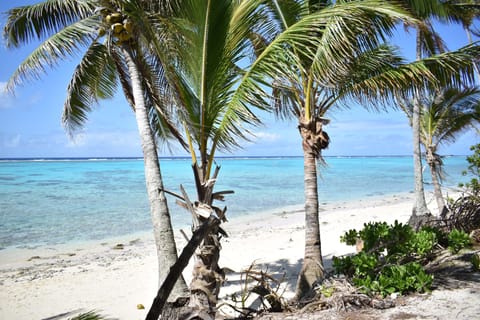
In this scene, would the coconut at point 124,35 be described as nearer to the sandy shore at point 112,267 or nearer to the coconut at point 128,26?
the coconut at point 128,26

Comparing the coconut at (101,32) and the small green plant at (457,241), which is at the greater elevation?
the coconut at (101,32)

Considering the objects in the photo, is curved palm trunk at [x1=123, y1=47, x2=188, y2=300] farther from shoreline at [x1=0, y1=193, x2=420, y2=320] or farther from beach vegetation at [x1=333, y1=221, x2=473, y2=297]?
beach vegetation at [x1=333, y1=221, x2=473, y2=297]

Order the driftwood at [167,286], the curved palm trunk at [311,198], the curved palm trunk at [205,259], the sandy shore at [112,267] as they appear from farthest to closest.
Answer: the sandy shore at [112,267] → the curved palm trunk at [311,198] → the curved palm trunk at [205,259] → the driftwood at [167,286]

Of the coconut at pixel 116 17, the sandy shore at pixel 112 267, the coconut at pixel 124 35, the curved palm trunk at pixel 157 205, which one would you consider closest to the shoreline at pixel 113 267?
the sandy shore at pixel 112 267

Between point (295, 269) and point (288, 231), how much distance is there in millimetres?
4634

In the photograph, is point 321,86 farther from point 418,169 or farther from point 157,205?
point 418,169

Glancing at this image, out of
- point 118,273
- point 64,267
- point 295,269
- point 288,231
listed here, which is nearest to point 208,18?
point 295,269

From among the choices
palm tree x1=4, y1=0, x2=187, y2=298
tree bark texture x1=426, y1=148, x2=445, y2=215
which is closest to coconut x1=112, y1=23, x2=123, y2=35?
palm tree x1=4, y1=0, x2=187, y2=298

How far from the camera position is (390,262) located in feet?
15.8

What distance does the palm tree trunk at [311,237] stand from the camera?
4934mm

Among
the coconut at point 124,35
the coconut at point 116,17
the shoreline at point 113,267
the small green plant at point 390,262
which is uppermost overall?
the coconut at point 116,17

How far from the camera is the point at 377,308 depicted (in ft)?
12.6

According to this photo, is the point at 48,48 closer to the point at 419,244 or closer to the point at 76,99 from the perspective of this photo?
the point at 76,99

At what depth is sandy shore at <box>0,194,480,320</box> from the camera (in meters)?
5.95
